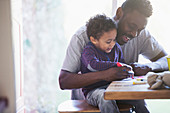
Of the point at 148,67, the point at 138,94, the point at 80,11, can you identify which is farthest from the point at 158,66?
the point at 80,11

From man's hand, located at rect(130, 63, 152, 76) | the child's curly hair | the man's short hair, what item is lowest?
man's hand, located at rect(130, 63, 152, 76)

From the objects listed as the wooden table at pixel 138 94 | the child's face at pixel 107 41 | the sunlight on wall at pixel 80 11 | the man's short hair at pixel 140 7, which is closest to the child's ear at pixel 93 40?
the child's face at pixel 107 41

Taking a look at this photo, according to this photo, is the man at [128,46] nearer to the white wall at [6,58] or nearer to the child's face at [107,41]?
the child's face at [107,41]

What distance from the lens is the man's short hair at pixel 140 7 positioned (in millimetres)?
2002

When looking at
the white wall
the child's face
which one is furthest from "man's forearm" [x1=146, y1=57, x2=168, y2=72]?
the white wall

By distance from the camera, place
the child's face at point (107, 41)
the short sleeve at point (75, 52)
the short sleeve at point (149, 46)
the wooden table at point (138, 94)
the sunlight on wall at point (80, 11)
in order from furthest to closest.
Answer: the sunlight on wall at point (80, 11), the short sleeve at point (149, 46), the short sleeve at point (75, 52), the child's face at point (107, 41), the wooden table at point (138, 94)

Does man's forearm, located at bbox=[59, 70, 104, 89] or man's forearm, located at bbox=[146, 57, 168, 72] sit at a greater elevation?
man's forearm, located at bbox=[146, 57, 168, 72]

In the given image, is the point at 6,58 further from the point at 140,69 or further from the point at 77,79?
the point at 140,69

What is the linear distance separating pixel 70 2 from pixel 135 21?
4.12 ft

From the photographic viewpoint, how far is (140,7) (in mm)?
2010

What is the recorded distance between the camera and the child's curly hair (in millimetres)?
1807

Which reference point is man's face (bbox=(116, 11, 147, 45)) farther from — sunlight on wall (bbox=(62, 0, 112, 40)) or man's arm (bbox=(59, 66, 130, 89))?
sunlight on wall (bbox=(62, 0, 112, 40))

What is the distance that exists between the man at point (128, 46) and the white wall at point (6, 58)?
3.96ft

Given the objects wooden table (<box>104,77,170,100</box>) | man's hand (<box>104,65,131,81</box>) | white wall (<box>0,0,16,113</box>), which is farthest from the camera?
man's hand (<box>104,65,131,81</box>)
